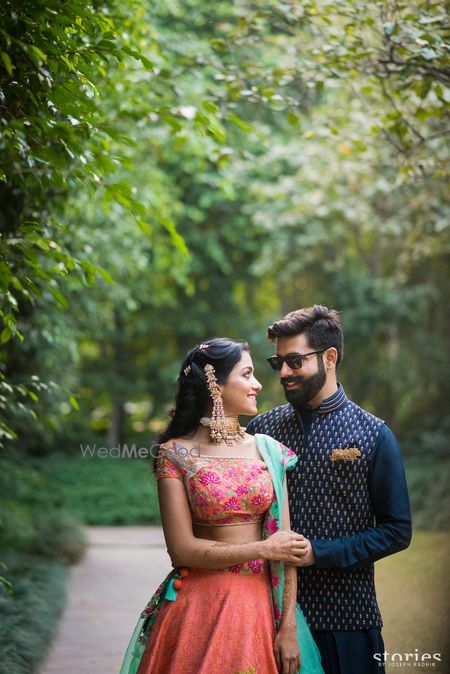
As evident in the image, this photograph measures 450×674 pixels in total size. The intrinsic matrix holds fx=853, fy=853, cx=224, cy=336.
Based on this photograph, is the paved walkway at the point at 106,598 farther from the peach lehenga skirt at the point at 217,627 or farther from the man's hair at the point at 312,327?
the man's hair at the point at 312,327

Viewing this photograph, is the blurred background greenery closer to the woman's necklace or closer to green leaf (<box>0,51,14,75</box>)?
green leaf (<box>0,51,14,75</box>)

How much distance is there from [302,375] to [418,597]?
5.48 m

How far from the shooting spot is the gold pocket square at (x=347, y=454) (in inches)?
136

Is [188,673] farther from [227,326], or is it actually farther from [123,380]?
[123,380]

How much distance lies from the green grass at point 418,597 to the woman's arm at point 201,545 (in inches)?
112

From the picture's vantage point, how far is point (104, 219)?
980 cm

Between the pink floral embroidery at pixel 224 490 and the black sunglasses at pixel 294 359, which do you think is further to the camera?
the black sunglasses at pixel 294 359

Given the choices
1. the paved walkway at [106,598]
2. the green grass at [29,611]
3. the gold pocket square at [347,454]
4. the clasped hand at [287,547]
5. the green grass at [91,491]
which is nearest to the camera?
the clasped hand at [287,547]

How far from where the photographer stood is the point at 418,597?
8.24 m

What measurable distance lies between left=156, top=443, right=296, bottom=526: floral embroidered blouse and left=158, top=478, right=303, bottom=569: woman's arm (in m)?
0.05

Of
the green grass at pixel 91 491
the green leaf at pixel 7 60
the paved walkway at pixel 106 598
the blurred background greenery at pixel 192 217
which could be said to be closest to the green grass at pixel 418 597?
the blurred background greenery at pixel 192 217

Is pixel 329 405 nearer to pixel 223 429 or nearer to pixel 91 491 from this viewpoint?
pixel 223 429

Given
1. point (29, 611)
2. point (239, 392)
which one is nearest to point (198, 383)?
point (239, 392)

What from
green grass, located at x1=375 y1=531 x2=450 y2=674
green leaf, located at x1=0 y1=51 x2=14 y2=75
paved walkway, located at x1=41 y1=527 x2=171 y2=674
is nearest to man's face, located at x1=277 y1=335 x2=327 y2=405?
green leaf, located at x1=0 y1=51 x2=14 y2=75
